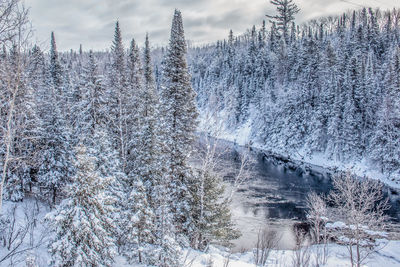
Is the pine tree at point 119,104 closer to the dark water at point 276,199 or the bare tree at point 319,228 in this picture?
the dark water at point 276,199

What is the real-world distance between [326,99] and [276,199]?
1180 inches

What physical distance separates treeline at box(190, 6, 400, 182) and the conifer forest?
352mm

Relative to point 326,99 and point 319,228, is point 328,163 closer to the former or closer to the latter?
point 326,99

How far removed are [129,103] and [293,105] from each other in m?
44.5

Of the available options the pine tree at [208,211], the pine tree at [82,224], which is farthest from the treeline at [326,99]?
the pine tree at [82,224]

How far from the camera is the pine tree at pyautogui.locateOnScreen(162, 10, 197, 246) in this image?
19.6 metres

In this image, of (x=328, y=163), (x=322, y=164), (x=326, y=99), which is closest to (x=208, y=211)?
(x=328, y=163)

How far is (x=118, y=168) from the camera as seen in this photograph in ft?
66.7

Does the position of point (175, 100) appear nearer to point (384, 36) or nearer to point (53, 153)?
point (53, 153)

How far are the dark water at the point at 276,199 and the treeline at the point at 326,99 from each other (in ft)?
23.9

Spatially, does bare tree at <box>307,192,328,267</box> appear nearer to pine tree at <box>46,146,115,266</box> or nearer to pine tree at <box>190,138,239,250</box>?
pine tree at <box>190,138,239,250</box>

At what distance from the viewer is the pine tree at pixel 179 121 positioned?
1959cm

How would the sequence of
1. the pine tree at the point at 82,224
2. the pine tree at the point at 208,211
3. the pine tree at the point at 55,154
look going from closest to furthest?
the pine tree at the point at 82,224 < the pine tree at the point at 208,211 < the pine tree at the point at 55,154

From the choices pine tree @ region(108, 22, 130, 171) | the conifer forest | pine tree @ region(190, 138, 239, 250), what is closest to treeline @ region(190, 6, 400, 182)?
the conifer forest
